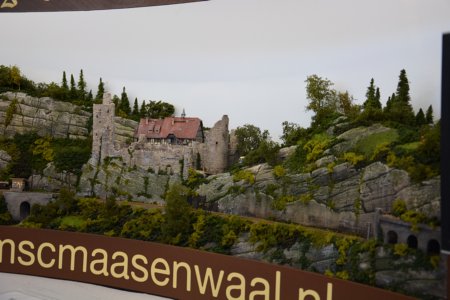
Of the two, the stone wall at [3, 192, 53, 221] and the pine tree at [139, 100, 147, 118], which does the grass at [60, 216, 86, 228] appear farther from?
the pine tree at [139, 100, 147, 118]

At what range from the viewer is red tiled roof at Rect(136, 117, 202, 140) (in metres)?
13.3

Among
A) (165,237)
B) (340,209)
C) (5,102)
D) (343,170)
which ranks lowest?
(165,237)

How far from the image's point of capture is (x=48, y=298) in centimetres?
1213

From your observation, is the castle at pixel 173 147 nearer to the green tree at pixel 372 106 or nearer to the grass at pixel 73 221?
the grass at pixel 73 221

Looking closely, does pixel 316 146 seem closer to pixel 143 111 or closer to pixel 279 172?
pixel 279 172

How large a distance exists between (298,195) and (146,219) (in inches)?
173

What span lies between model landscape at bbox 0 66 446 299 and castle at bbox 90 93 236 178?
0.10ft

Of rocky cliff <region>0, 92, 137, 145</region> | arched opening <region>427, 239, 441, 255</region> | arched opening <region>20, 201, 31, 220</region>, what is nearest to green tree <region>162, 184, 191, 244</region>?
rocky cliff <region>0, 92, 137, 145</region>

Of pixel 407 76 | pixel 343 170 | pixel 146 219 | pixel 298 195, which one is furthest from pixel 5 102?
pixel 407 76

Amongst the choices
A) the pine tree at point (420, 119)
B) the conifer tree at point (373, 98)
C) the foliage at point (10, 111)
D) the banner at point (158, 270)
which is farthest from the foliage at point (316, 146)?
the foliage at point (10, 111)

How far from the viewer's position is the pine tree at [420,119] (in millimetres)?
9977

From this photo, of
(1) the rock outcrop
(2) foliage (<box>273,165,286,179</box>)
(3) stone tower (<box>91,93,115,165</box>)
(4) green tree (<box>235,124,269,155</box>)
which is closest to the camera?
(2) foliage (<box>273,165,286,179</box>)

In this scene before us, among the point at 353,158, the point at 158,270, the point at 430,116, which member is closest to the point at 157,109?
the point at 158,270

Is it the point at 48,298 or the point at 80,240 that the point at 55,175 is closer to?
the point at 80,240
